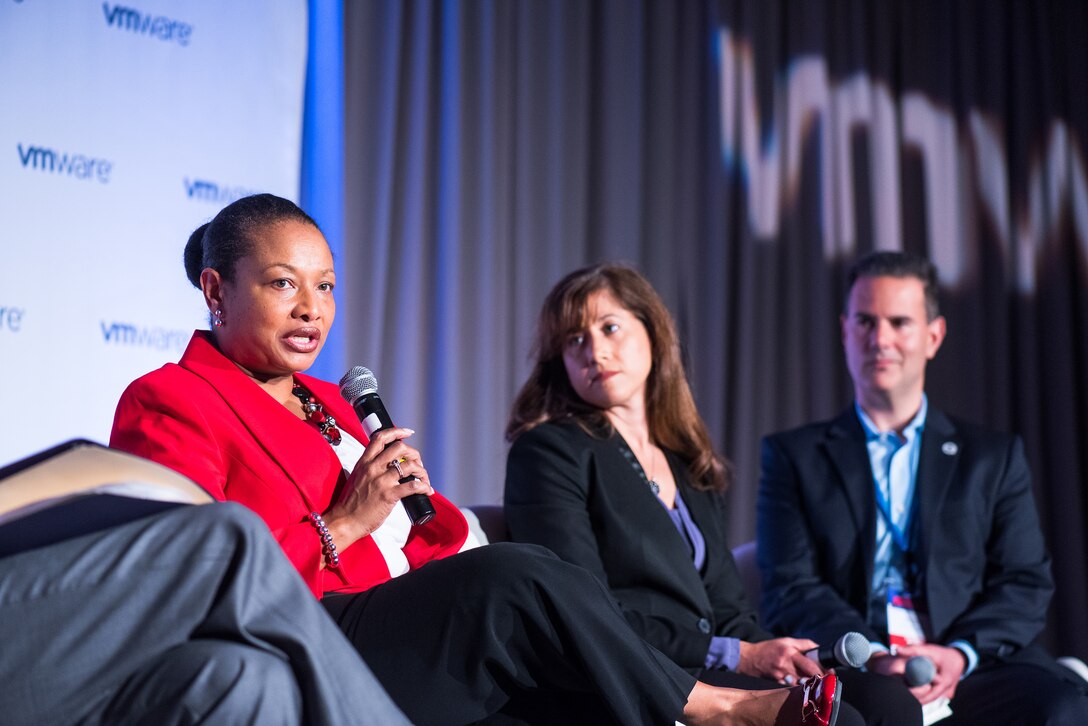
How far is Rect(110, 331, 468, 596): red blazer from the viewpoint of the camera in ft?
5.99

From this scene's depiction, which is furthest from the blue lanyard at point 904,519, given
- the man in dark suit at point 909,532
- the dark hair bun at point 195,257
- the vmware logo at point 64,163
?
the vmware logo at point 64,163

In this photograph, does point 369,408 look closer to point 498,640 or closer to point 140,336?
point 498,640

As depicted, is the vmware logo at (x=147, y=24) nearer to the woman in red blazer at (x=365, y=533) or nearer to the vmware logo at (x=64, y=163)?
the vmware logo at (x=64, y=163)

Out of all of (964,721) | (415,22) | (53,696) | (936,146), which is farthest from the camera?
(936,146)

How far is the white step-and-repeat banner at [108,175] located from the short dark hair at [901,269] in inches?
64.0

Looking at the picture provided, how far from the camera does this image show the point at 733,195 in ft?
14.4

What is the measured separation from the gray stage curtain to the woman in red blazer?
1410mm

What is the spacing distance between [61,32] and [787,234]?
8.91 ft

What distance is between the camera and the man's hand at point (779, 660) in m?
2.33

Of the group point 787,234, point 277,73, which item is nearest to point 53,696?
point 277,73

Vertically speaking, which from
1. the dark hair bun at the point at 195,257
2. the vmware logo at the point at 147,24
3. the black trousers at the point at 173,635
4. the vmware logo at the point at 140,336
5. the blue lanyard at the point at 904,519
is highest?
the vmware logo at the point at 147,24

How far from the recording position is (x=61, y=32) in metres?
2.86

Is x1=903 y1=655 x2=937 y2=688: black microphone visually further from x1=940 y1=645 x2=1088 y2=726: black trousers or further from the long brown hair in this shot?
the long brown hair

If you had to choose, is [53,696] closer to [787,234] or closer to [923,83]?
[787,234]
